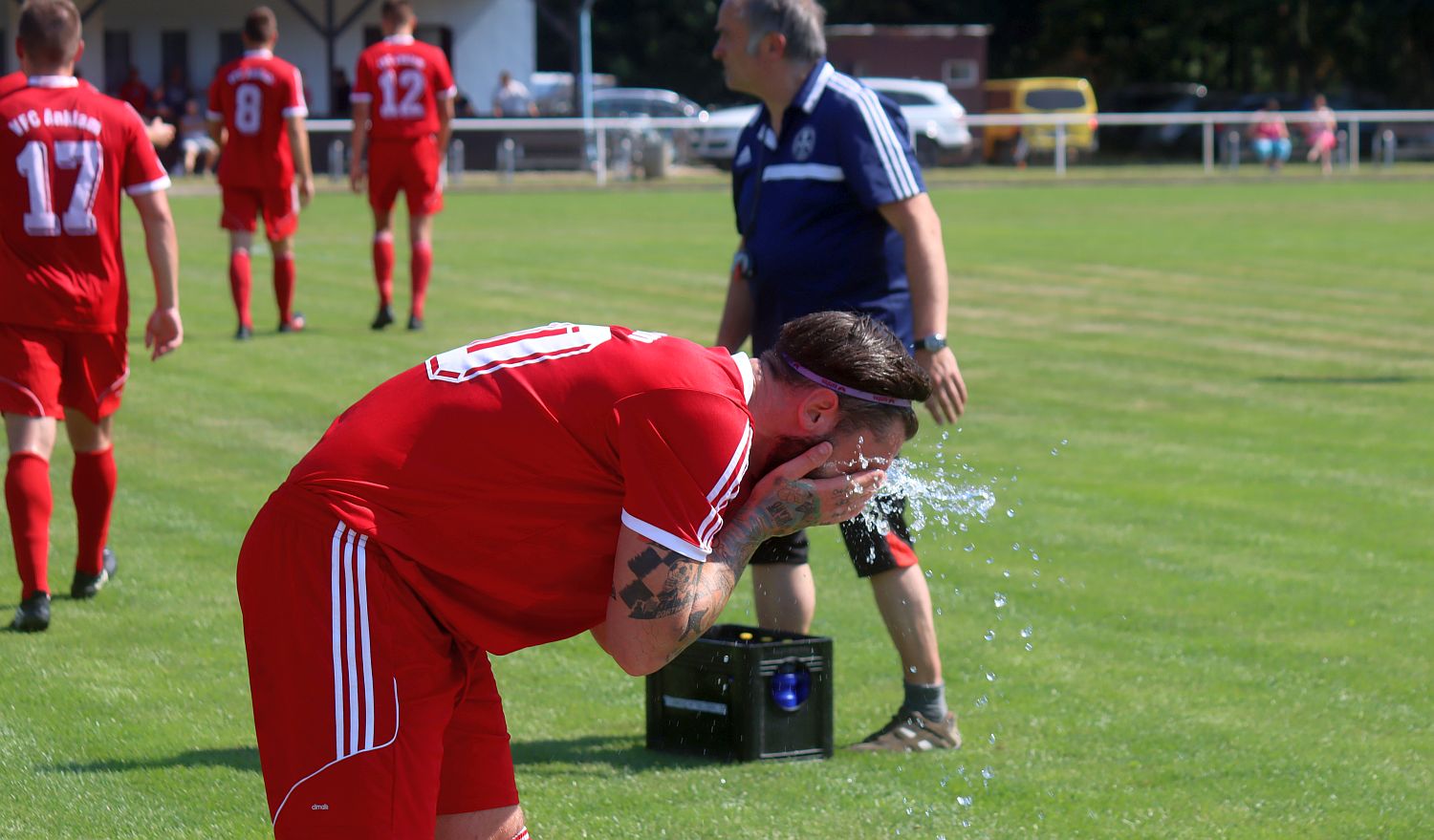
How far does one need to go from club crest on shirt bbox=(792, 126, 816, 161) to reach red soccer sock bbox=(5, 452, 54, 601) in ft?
9.29

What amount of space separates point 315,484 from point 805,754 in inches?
97.9

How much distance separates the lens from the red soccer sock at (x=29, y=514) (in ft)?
20.7

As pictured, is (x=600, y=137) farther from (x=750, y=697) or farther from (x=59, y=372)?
(x=750, y=697)

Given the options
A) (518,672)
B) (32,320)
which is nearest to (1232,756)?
(518,672)

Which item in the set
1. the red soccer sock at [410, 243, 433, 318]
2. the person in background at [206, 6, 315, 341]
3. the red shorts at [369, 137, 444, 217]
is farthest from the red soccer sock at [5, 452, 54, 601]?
the red shorts at [369, 137, 444, 217]

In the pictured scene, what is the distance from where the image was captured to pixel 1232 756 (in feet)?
17.4

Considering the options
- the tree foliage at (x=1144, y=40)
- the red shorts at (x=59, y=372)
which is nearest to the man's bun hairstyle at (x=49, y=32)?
the red shorts at (x=59, y=372)

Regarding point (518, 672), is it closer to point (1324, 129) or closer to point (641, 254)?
point (641, 254)

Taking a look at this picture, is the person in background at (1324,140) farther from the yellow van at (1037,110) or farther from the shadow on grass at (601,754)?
the shadow on grass at (601,754)

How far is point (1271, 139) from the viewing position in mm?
42219

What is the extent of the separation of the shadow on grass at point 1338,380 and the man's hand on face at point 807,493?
9351mm

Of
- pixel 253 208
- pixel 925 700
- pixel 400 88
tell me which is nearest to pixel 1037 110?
pixel 400 88

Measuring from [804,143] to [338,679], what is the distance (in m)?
2.85

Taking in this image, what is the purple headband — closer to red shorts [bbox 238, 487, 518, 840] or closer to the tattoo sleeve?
the tattoo sleeve
